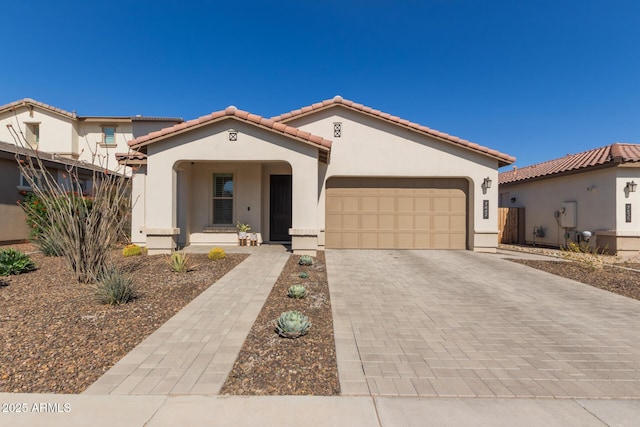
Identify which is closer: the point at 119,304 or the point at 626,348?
the point at 626,348

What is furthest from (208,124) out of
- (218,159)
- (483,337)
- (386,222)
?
(483,337)

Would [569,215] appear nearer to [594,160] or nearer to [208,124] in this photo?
[594,160]

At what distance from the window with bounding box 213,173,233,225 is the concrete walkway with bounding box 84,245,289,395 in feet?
20.0

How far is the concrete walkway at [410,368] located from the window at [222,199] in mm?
6055

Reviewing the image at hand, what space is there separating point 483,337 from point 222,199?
9.91 meters

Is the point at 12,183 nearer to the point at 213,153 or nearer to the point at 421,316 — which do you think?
the point at 213,153

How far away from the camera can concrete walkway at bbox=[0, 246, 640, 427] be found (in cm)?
243

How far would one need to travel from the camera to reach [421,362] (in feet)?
10.8

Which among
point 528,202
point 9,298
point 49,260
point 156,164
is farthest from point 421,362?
point 528,202

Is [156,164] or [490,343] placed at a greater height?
[156,164]

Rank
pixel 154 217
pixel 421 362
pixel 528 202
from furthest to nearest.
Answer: pixel 528 202 → pixel 154 217 → pixel 421 362

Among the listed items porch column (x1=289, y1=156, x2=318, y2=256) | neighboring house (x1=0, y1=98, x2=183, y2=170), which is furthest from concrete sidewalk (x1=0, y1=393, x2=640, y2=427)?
neighboring house (x1=0, y1=98, x2=183, y2=170)

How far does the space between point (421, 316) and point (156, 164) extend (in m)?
8.82

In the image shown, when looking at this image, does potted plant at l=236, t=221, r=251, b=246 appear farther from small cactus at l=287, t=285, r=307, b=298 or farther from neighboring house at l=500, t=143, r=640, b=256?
neighboring house at l=500, t=143, r=640, b=256
